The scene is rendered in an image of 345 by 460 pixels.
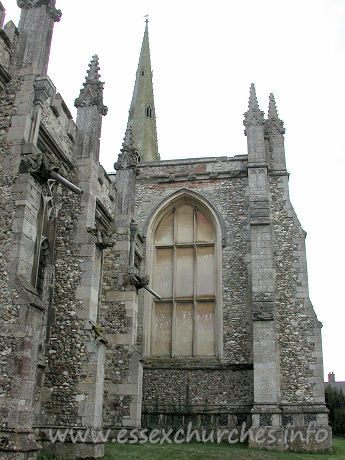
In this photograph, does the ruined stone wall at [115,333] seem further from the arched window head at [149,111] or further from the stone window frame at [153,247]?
the arched window head at [149,111]

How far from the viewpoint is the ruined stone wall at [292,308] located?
16031 millimetres

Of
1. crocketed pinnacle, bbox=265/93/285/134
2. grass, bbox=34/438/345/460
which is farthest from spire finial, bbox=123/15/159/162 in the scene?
grass, bbox=34/438/345/460

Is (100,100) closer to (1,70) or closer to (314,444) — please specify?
(1,70)

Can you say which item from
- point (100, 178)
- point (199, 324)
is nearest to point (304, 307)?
point (199, 324)

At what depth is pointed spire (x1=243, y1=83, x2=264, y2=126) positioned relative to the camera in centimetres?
1919

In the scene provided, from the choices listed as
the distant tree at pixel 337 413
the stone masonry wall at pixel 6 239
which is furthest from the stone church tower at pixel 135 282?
the distant tree at pixel 337 413

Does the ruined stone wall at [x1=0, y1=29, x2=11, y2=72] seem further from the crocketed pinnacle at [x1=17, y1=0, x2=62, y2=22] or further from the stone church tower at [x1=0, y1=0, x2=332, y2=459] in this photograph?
the crocketed pinnacle at [x1=17, y1=0, x2=62, y2=22]

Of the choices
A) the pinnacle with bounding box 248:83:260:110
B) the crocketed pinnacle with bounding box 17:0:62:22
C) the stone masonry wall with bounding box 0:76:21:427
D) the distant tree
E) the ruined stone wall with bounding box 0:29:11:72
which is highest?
the pinnacle with bounding box 248:83:260:110

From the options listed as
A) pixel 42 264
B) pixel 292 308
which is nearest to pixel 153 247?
pixel 292 308

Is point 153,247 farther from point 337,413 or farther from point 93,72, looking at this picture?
point 337,413

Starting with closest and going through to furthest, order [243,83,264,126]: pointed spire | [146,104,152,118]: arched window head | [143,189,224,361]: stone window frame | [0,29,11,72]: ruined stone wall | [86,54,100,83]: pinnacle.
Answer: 1. [0,29,11,72]: ruined stone wall
2. [86,54,100,83]: pinnacle
3. [143,189,224,361]: stone window frame
4. [243,83,264,126]: pointed spire
5. [146,104,152,118]: arched window head

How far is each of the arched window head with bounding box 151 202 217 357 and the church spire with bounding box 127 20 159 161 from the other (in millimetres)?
6628

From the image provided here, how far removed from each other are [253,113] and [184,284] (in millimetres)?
6485

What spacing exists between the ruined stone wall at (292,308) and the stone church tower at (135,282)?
0.13 ft
